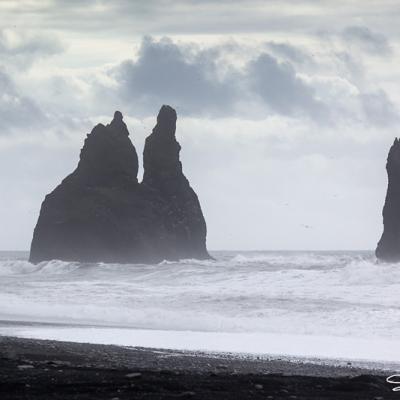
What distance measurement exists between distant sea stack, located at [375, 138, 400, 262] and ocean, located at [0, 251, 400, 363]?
66776 millimetres

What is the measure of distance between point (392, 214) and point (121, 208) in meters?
35.0

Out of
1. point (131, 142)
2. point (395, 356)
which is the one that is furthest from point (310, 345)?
point (131, 142)

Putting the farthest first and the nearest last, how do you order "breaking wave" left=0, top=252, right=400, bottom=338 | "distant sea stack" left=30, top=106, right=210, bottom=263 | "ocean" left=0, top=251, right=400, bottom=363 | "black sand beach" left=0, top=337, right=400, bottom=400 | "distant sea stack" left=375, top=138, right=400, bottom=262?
1. "distant sea stack" left=30, top=106, right=210, bottom=263
2. "distant sea stack" left=375, top=138, right=400, bottom=262
3. "breaking wave" left=0, top=252, right=400, bottom=338
4. "ocean" left=0, top=251, right=400, bottom=363
5. "black sand beach" left=0, top=337, right=400, bottom=400

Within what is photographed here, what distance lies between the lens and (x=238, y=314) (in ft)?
105

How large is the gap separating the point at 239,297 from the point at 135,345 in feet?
50.1

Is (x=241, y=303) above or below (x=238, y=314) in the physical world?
above

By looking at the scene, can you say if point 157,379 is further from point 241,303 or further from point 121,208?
point 121,208

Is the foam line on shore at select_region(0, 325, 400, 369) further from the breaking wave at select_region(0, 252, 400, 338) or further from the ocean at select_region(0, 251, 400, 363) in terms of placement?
the breaking wave at select_region(0, 252, 400, 338)

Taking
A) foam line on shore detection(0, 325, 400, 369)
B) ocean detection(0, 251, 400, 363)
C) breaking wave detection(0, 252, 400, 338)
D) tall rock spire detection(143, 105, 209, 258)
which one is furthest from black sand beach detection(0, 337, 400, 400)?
tall rock spire detection(143, 105, 209, 258)

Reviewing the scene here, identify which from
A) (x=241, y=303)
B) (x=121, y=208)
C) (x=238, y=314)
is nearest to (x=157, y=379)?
(x=238, y=314)

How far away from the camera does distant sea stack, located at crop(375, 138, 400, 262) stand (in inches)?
4601

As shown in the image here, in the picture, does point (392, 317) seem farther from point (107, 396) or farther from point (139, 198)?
point (139, 198)

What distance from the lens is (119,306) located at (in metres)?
35.8

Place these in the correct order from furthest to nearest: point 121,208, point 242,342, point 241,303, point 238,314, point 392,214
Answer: point 121,208
point 392,214
point 241,303
point 238,314
point 242,342
